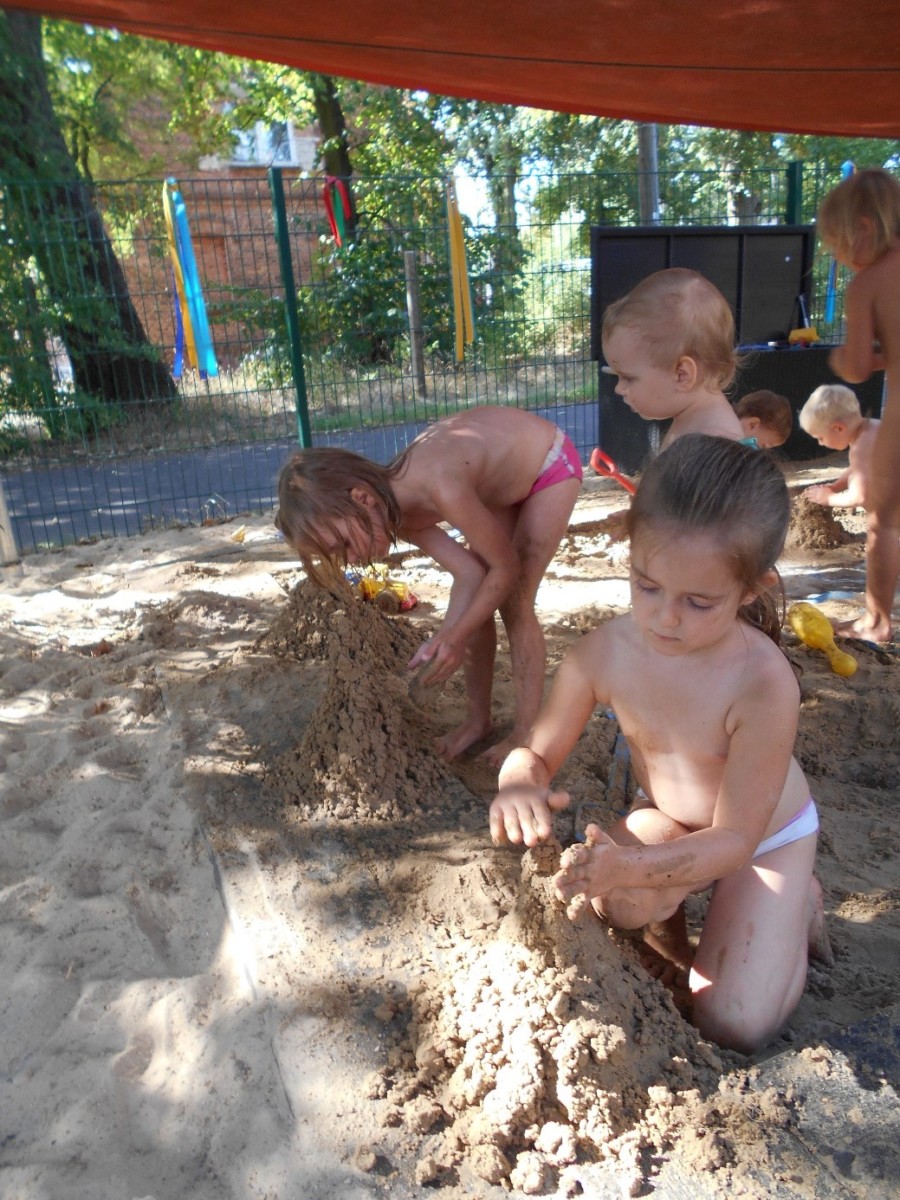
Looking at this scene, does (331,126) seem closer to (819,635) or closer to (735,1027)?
(819,635)

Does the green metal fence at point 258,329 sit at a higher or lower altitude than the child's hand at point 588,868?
higher

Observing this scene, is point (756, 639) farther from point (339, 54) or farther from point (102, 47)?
point (102, 47)

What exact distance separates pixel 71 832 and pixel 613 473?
8.88 ft

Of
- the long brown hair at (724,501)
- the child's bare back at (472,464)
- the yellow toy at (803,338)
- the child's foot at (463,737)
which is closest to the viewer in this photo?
the long brown hair at (724,501)

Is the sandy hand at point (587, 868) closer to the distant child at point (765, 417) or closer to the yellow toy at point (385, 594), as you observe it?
the yellow toy at point (385, 594)

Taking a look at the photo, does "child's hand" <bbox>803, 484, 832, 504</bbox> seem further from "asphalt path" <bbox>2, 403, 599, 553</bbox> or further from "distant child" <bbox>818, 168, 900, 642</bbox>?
"asphalt path" <bbox>2, 403, 599, 553</bbox>

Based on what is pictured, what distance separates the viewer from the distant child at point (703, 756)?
Answer: 1.57m

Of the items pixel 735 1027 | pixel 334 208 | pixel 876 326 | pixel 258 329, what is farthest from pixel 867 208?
pixel 258 329

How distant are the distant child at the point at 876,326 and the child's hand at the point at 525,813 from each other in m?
2.45

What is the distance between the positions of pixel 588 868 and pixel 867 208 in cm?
292

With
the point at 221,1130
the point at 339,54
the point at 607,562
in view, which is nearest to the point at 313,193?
the point at 339,54

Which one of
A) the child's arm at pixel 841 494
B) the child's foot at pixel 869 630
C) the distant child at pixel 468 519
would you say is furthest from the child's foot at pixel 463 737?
the child's arm at pixel 841 494

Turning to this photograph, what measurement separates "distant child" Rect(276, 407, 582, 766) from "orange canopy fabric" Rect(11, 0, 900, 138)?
153 cm

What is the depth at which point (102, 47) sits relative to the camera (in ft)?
53.2
